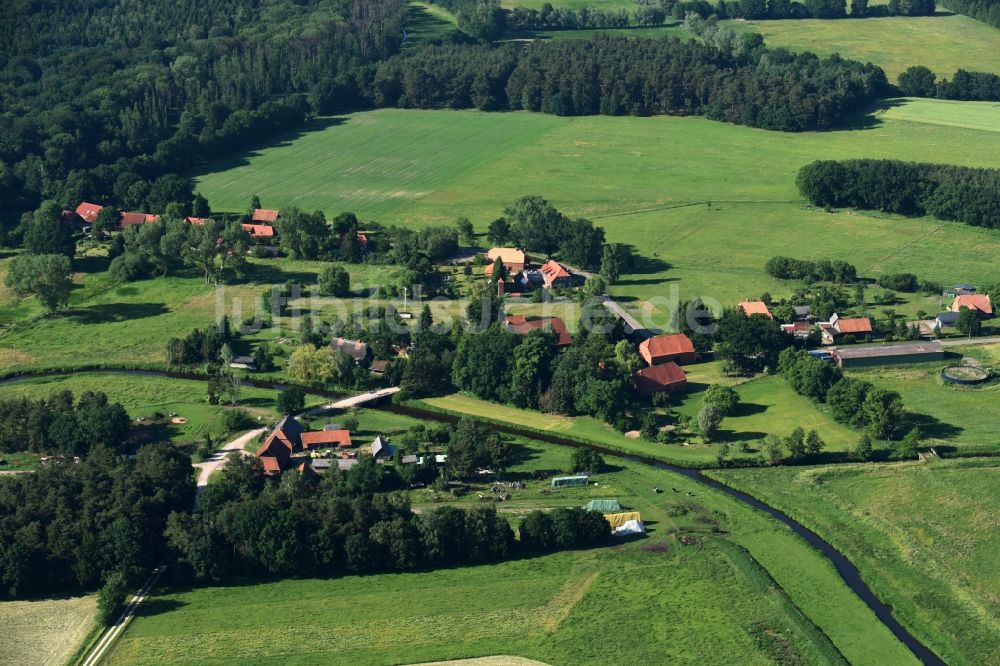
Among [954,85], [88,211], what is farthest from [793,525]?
[954,85]

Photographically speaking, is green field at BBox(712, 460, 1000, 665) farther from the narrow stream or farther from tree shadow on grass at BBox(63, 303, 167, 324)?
tree shadow on grass at BBox(63, 303, 167, 324)

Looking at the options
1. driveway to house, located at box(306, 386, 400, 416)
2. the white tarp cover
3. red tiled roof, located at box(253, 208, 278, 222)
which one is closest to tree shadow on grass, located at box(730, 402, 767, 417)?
the white tarp cover

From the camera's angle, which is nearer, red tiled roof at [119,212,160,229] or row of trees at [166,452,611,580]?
row of trees at [166,452,611,580]

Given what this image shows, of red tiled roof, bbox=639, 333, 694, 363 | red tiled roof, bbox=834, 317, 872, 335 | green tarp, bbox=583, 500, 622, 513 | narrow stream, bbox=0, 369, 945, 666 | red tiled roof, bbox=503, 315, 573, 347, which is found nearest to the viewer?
narrow stream, bbox=0, 369, 945, 666

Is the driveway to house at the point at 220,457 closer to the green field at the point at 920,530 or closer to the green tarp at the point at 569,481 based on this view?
the green tarp at the point at 569,481

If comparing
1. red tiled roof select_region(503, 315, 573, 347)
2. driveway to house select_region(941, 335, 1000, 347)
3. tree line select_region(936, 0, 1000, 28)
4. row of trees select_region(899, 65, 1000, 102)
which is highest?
tree line select_region(936, 0, 1000, 28)

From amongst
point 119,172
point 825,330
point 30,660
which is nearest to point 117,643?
point 30,660

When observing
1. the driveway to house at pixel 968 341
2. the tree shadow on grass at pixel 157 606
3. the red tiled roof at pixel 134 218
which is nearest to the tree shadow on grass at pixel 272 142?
the red tiled roof at pixel 134 218

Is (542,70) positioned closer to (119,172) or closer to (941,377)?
(119,172)
